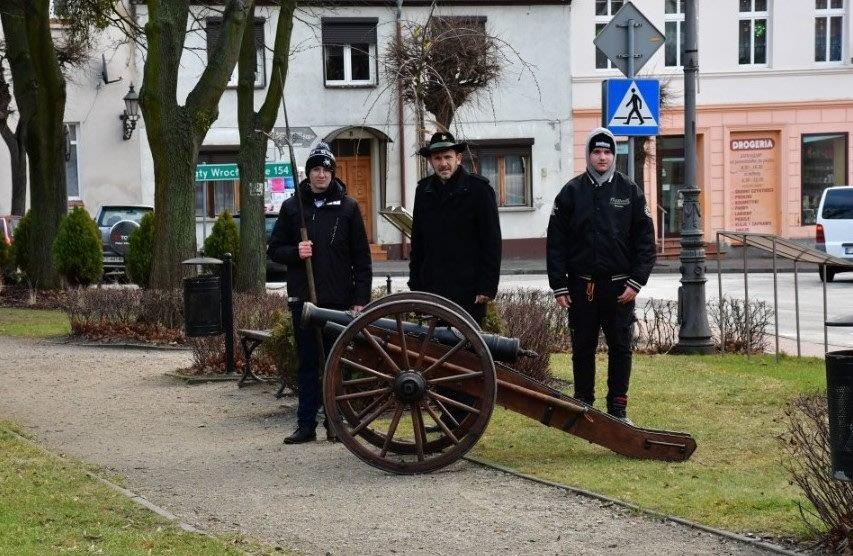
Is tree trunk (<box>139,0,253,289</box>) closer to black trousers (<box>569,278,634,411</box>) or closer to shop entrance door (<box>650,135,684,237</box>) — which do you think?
black trousers (<box>569,278,634,411</box>)

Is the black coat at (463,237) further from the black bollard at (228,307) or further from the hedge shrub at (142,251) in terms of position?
the hedge shrub at (142,251)

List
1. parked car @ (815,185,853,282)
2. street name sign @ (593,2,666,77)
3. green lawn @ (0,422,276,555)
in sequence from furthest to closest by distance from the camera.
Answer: parked car @ (815,185,853,282), street name sign @ (593,2,666,77), green lawn @ (0,422,276,555)

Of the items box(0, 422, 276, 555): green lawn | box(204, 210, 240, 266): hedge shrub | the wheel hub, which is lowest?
box(0, 422, 276, 555): green lawn

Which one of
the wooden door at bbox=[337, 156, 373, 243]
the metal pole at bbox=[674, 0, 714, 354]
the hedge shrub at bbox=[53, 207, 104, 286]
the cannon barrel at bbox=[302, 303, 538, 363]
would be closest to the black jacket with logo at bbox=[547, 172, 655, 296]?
the cannon barrel at bbox=[302, 303, 538, 363]

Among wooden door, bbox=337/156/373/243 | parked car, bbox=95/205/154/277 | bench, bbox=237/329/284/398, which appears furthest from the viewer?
wooden door, bbox=337/156/373/243

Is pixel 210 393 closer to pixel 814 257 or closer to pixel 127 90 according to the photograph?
pixel 814 257

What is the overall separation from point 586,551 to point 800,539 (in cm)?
92

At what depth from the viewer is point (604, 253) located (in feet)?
29.4

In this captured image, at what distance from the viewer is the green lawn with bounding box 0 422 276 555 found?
6.25 metres

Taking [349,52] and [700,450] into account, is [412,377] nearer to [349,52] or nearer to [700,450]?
[700,450]

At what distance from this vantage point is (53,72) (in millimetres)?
23625

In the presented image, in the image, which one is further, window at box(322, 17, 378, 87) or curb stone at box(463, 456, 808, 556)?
window at box(322, 17, 378, 87)

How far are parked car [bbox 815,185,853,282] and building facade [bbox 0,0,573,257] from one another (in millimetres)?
11414

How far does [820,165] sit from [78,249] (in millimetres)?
23684
